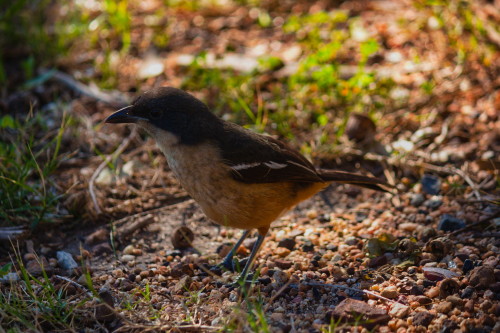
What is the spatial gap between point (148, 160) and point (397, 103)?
281 centimetres

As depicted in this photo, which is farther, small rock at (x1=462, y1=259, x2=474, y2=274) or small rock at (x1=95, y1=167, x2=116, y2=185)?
small rock at (x1=95, y1=167, x2=116, y2=185)

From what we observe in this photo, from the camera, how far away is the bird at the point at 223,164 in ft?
15.1

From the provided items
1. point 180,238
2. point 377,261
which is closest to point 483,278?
point 377,261

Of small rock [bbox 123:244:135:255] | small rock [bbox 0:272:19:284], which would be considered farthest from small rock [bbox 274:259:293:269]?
small rock [bbox 0:272:19:284]

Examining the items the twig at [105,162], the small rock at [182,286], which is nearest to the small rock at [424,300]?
the small rock at [182,286]

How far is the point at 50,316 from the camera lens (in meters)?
3.89

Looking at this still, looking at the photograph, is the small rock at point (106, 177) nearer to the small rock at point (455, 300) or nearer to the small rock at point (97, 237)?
the small rock at point (97, 237)

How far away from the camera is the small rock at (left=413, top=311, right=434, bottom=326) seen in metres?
3.82

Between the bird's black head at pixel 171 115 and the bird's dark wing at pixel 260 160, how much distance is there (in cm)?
18

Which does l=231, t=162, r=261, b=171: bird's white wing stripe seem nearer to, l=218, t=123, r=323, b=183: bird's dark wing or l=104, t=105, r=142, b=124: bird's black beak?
l=218, t=123, r=323, b=183: bird's dark wing

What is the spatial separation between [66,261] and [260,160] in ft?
5.64

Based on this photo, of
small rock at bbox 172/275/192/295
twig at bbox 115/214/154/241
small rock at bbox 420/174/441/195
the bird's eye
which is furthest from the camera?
small rock at bbox 420/174/441/195

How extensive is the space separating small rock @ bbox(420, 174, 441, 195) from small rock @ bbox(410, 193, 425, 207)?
11cm

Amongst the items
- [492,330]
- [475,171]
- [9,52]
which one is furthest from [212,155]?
[9,52]
